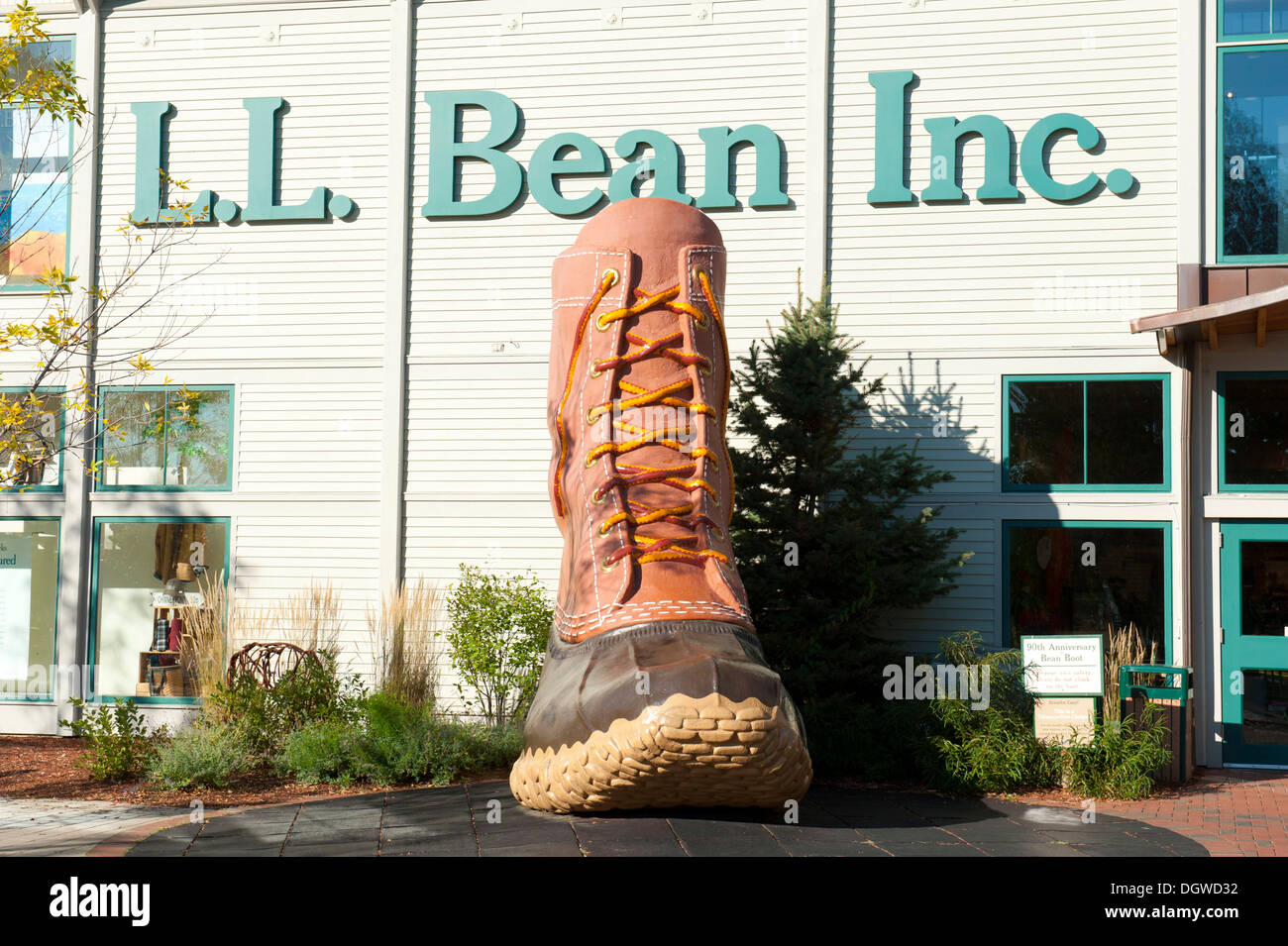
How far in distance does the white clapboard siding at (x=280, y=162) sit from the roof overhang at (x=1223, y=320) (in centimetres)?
648

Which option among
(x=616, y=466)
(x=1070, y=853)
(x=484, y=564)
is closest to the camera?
(x=1070, y=853)

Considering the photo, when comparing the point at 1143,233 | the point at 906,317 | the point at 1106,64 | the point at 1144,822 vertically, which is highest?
the point at 1106,64

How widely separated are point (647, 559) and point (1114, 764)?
3.69m

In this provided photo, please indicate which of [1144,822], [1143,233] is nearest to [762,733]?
[1144,822]

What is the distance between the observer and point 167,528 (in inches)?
380

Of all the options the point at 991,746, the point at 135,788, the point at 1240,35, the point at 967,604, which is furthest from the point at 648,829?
the point at 1240,35

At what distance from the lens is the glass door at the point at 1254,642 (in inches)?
324

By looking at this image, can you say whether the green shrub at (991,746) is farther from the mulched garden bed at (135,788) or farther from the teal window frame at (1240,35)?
the teal window frame at (1240,35)

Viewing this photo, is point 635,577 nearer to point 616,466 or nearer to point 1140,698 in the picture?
point 616,466

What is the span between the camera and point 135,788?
6961 mm

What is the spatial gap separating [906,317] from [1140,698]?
3539mm

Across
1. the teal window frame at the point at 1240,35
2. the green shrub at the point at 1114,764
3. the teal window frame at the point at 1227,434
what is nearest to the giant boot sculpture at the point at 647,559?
the green shrub at the point at 1114,764

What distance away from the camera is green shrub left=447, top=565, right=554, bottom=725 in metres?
8.23

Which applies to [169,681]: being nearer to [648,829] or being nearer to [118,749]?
[118,749]
